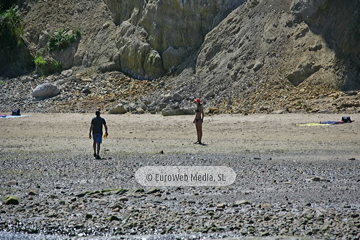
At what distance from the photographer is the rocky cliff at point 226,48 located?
2006cm

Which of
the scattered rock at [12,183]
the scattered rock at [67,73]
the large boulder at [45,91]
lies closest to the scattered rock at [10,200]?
the scattered rock at [12,183]

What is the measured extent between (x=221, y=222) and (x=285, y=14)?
17.4 metres

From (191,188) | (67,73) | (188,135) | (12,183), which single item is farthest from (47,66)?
(191,188)

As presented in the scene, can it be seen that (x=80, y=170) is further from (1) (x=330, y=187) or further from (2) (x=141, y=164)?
(1) (x=330, y=187)

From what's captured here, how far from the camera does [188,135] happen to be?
614 inches

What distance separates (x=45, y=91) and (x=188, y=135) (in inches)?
462

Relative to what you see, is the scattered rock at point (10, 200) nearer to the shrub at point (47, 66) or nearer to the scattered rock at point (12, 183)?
the scattered rock at point (12, 183)

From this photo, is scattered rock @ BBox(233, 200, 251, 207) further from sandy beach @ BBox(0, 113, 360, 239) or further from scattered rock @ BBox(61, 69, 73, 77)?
scattered rock @ BBox(61, 69, 73, 77)

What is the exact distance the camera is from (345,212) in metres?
7.17

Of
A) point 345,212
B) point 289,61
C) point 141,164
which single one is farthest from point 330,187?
point 289,61

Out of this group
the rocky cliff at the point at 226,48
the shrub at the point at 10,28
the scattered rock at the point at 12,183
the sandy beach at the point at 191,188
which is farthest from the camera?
the shrub at the point at 10,28

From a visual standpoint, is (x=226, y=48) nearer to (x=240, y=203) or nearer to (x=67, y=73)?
(x=67, y=73)

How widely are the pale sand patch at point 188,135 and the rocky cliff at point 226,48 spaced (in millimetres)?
2319

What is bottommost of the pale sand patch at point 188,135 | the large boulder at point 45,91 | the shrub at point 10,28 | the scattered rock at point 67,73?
the pale sand patch at point 188,135
